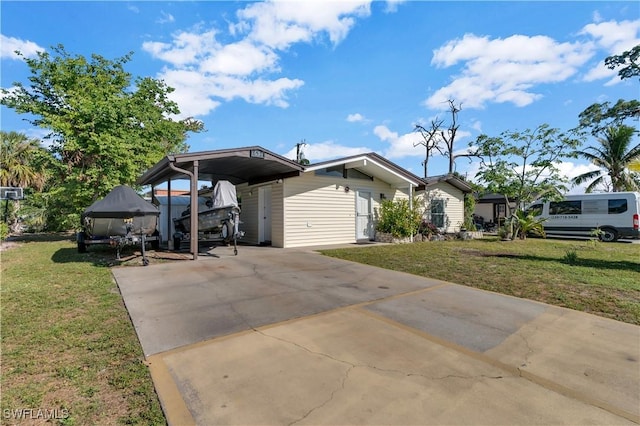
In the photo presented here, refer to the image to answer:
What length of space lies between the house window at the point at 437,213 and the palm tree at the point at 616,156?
12810mm

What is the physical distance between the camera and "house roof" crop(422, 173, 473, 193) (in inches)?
593

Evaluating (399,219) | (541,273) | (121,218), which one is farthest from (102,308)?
(399,219)

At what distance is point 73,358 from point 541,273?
313 inches

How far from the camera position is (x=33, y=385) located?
2.37 m

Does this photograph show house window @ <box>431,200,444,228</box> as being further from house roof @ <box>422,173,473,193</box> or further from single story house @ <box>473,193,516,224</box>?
single story house @ <box>473,193,516,224</box>

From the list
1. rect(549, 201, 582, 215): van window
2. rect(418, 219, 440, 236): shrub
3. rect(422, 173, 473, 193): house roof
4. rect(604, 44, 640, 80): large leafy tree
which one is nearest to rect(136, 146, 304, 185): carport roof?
rect(418, 219, 440, 236): shrub

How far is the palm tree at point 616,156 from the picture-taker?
20688 millimetres

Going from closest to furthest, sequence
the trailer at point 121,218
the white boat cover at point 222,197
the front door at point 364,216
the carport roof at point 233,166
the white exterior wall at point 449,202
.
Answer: the trailer at point 121,218 < the carport roof at point 233,166 < the white boat cover at point 222,197 < the front door at point 364,216 < the white exterior wall at point 449,202

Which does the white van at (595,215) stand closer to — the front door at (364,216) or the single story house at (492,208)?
the single story house at (492,208)

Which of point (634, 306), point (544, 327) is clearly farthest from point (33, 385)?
point (634, 306)

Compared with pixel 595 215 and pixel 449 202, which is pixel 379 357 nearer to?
pixel 449 202

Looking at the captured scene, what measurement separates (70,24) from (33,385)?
12314 millimetres

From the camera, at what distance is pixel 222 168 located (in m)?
10.9

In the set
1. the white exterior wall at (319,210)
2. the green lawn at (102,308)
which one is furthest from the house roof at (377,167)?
the green lawn at (102,308)
